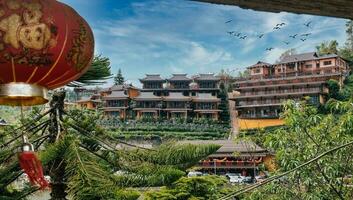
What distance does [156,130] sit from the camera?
1847 centimetres

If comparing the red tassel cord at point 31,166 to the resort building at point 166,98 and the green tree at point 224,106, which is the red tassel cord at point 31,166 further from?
the green tree at point 224,106

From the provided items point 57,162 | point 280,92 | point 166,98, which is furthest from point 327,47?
point 57,162

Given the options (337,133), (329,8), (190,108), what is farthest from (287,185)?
(190,108)

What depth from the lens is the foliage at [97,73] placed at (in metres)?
1.53

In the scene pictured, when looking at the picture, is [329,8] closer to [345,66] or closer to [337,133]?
[337,133]

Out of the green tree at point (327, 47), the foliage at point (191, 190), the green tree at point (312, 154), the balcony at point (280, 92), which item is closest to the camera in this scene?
the green tree at point (312, 154)

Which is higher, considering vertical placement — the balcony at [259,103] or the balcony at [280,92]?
the balcony at [280,92]

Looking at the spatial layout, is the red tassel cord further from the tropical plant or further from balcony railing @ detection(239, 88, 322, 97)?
balcony railing @ detection(239, 88, 322, 97)

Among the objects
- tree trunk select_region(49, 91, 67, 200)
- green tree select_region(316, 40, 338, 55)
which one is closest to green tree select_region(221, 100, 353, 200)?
tree trunk select_region(49, 91, 67, 200)

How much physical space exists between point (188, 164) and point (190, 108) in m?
17.7

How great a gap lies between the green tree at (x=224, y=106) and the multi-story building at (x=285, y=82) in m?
0.94

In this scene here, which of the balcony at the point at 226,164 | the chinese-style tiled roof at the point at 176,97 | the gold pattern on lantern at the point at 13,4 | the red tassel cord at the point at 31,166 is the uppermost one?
the gold pattern on lantern at the point at 13,4

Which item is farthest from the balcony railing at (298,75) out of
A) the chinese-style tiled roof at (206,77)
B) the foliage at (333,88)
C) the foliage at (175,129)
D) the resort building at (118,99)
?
the resort building at (118,99)

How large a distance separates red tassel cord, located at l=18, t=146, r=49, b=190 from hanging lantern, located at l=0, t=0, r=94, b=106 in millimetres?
94
